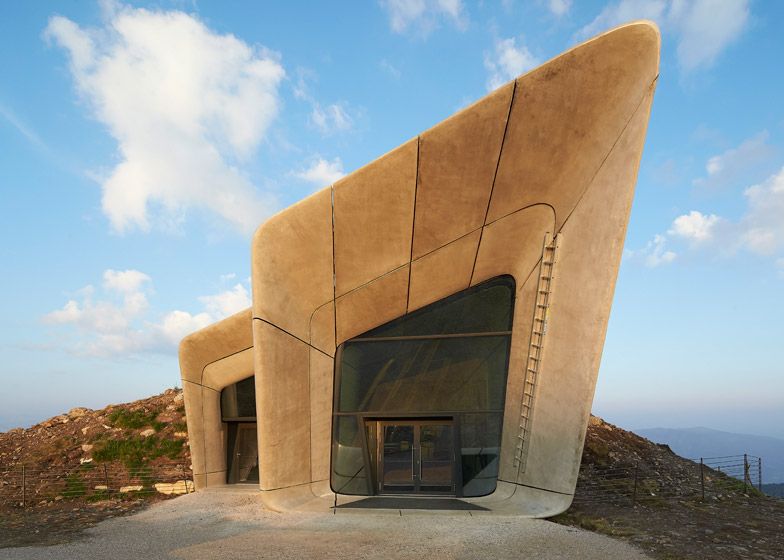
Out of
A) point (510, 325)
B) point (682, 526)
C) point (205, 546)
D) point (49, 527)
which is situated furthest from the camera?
point (510, 325)

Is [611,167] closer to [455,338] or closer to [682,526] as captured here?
[455,338]

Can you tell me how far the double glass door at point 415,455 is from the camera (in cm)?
1112

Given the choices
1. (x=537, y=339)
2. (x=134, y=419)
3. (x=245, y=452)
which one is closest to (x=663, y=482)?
(x=537, y=339)

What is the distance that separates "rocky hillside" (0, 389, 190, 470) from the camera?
16.2 metres

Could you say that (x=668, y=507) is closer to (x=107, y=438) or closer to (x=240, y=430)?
(x=240, y=430)

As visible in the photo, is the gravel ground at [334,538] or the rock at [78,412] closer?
the gravel ground at [334,538]

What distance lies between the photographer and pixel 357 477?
11070 mm

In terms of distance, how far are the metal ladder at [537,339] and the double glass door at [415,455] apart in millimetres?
1680

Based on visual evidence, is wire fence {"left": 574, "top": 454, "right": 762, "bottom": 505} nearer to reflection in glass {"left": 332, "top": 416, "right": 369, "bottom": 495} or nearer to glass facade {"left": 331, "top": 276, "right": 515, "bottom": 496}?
glass facade {"left": 331, "top": 276, "right": 515, "bottom": 496}

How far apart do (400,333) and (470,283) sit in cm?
206

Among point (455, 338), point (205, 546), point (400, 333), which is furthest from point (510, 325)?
point (205, 546)

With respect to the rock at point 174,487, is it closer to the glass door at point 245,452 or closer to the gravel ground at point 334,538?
the glass door at point 245,452

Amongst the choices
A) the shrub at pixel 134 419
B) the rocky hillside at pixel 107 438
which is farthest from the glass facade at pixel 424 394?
the shrub at pixel 134 419

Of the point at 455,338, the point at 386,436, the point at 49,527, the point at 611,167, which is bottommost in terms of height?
the point at 49,527
